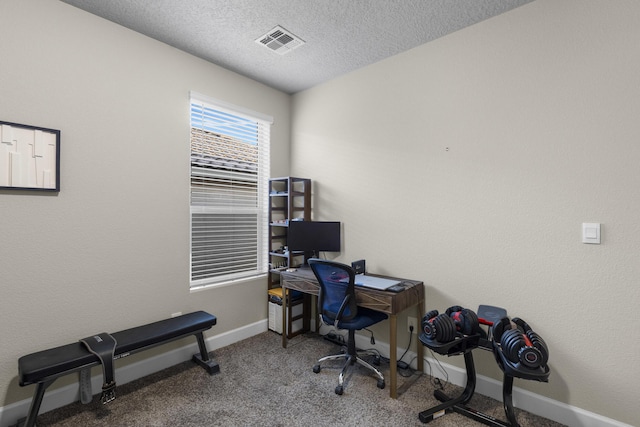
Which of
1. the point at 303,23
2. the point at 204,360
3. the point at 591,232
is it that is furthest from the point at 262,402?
the point at 303,23

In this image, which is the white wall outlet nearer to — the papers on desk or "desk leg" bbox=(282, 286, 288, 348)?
the papers on desk

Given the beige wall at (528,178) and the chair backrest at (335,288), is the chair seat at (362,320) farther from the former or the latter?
the beige wall at (528,178)

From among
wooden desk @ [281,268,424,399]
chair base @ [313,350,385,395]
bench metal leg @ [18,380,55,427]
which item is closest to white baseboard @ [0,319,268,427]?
bench metal leg @ [18,380,55,427]

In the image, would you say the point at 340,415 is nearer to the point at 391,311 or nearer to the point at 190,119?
the point at 391,311

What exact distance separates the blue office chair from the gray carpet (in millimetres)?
129

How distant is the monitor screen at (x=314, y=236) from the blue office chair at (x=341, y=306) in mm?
663

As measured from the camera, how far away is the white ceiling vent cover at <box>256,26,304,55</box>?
8.15ft

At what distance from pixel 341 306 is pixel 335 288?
15cm

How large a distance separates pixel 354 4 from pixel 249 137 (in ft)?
5.81

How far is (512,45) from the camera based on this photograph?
2.22 metres

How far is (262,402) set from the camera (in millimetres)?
2219

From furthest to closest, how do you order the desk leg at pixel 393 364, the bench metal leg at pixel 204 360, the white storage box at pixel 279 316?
1. the white storage box at pixel 279 316
2. the bench metal leg at pixel 204 360
3. the desk leg at pixel 393 364

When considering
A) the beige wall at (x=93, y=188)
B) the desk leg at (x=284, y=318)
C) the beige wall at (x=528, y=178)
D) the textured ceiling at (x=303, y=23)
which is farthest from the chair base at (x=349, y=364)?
the textured ceiling at (x=303, y=23)

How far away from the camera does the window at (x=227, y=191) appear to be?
3.00m
